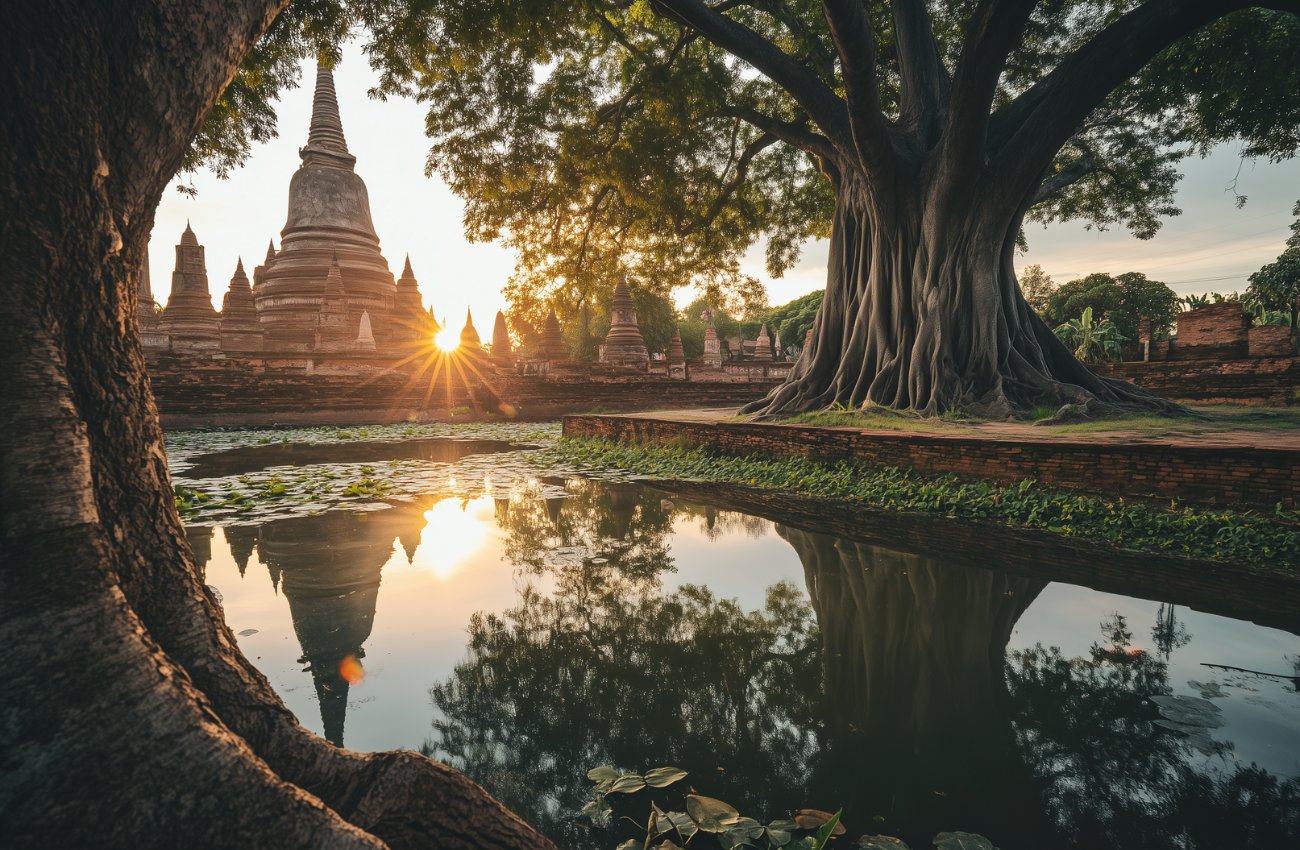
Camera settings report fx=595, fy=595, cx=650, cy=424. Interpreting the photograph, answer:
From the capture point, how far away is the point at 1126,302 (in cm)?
3369

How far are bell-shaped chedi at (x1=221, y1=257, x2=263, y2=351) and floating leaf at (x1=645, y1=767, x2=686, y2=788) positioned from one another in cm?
2445

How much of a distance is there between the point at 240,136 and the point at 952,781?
7771mm

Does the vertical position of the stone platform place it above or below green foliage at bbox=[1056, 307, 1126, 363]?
below

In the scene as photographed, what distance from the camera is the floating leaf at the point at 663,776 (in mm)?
1488

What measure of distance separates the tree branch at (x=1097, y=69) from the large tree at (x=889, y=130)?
2 centimetres

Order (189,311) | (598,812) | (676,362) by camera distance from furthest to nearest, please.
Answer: (676,362) → (189,311) → (598,812)

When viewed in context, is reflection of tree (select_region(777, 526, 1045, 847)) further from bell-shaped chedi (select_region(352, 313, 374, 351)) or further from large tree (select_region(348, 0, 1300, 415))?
bell-shaped chedi (select_region(352, 313, 374, 351))

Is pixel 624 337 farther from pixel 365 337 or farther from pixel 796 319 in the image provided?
pixel 796 319

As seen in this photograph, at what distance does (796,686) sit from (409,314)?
24.1 meters

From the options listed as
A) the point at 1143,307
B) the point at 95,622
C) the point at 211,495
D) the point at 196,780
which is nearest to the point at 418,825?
the point at 196,780

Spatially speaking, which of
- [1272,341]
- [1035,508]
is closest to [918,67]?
[1035,508]

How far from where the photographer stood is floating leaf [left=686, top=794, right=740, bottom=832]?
133 centimetres

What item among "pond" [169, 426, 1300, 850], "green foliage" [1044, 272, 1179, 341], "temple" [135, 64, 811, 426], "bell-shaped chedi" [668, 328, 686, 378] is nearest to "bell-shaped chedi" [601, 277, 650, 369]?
"temple" [135, 64, 811, 426]

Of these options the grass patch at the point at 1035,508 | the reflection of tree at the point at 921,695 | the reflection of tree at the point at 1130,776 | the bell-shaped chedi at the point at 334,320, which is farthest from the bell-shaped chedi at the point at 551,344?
the reflection of tree at the point at 1130,776
